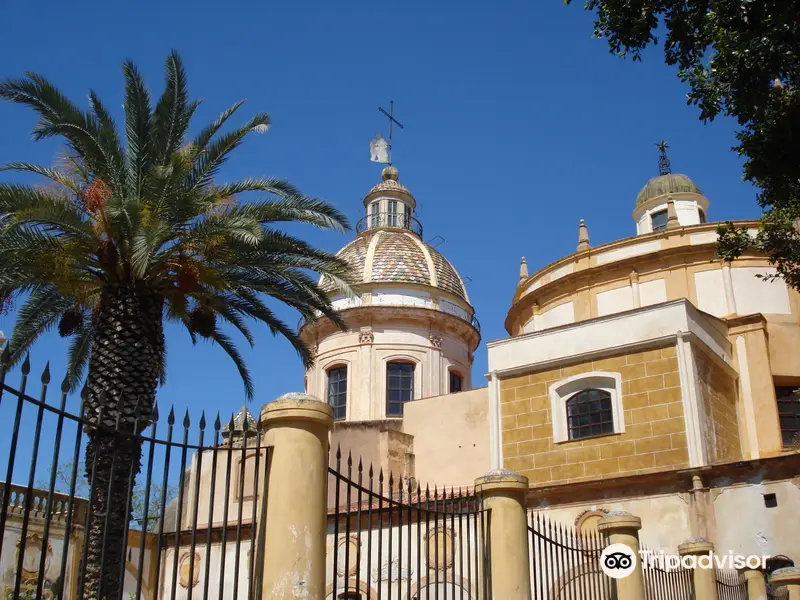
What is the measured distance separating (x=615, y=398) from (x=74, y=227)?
1362 centimetres

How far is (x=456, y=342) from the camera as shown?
33.0 metres

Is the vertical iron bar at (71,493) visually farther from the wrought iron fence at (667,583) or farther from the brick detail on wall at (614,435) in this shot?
the brick detail on wall at (614,435)

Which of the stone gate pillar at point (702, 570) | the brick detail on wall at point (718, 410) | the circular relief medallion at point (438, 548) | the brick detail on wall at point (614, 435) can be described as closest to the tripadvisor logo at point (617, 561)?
the circular relief medallion at point (438, 548)

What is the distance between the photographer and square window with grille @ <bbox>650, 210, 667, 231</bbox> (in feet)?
98.9

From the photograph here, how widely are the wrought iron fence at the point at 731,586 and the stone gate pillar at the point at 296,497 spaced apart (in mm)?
9716

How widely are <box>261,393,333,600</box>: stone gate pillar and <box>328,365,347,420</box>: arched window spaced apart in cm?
2546

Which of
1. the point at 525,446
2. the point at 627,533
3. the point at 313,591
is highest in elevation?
the point at 525,446

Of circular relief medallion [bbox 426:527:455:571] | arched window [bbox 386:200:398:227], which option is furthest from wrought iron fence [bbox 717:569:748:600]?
arched window [bbox 386:200:398:227]

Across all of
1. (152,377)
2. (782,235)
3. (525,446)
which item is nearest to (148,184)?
(152,377)

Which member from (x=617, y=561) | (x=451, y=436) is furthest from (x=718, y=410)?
(x=617, y=561)

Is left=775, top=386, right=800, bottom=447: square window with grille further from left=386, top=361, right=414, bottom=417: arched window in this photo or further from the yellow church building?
left=386, top=361, right=414, bottom=417: arched window

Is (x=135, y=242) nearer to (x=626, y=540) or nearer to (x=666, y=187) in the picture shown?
(x=626, y=540)

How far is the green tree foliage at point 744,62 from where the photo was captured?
393 inches

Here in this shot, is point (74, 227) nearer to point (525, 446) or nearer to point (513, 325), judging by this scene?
point (525, 446)
